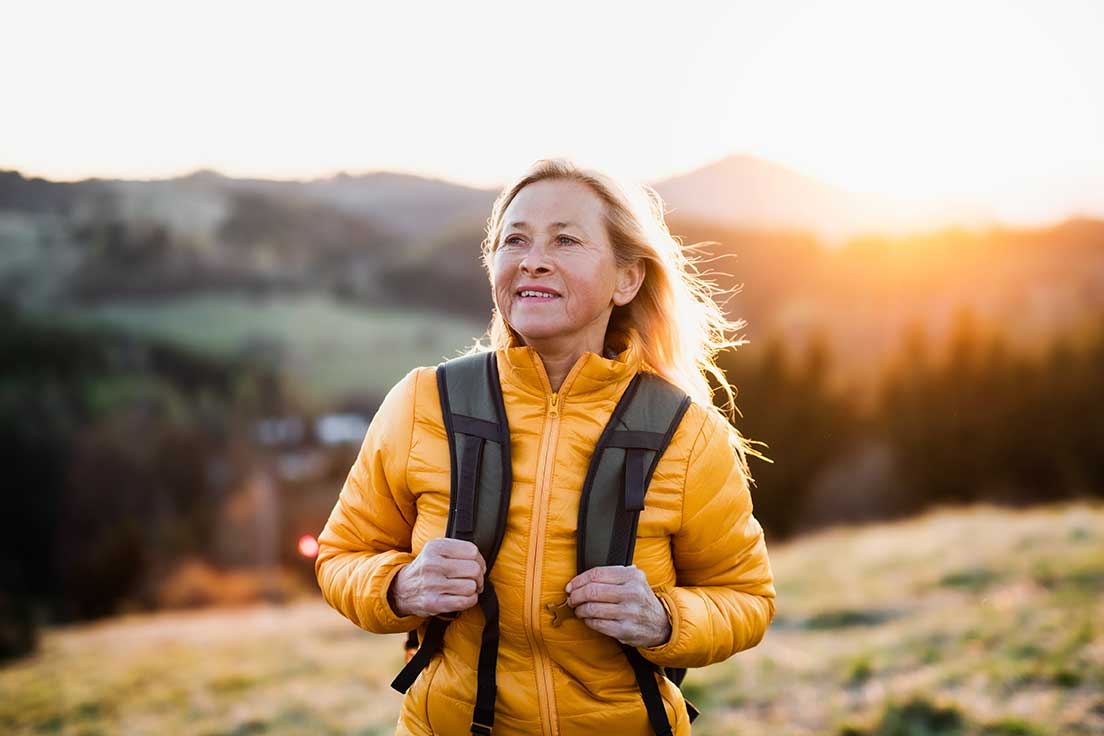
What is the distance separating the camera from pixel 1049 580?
7195 mm

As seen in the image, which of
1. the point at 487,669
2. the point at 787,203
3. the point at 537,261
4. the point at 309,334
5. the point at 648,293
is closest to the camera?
the point at 487,669

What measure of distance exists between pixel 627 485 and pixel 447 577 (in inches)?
19.1

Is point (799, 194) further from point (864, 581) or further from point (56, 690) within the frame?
point (56, 690)

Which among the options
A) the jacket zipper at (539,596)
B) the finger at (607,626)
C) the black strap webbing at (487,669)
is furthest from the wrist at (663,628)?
the black strap webbing at (487,669)

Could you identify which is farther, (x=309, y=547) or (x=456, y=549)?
(x=309, y=547)

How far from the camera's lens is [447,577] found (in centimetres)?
192

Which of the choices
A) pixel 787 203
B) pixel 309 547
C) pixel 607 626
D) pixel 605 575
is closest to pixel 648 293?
pixel 605 575

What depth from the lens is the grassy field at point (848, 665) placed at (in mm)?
4734

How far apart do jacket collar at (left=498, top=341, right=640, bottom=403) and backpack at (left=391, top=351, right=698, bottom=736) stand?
5 centimetres

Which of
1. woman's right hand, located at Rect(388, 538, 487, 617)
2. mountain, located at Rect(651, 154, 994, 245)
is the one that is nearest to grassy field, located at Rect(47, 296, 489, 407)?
mountain, located at Rect(651, 154, 994, 245)

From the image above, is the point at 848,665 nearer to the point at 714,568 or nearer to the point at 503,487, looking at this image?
the point at 714,568

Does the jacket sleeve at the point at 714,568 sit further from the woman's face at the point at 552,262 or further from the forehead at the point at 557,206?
the forehead at the point at 557,206

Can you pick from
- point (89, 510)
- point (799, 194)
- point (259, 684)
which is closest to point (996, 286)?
point (799, 194)

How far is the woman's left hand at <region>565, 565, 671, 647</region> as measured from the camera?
6.30 ft
